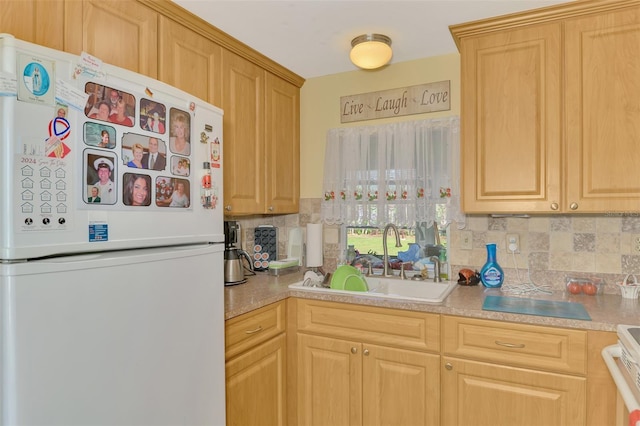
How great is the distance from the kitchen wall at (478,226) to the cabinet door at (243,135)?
454 mm

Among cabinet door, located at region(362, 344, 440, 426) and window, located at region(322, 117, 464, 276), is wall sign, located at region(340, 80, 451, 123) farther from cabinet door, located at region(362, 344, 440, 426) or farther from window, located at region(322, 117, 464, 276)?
cabinet door, located at region(362, 344, 440, 426)

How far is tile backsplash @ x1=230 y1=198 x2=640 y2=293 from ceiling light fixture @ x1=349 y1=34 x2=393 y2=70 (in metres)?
1.08

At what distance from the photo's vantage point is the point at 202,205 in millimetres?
1446

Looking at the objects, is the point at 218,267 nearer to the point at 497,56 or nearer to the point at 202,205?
the point at 202,205

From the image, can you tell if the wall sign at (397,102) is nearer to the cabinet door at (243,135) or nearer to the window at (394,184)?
the window at (394,184)

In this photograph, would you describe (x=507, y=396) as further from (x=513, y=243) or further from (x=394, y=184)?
(x=394, y=184)

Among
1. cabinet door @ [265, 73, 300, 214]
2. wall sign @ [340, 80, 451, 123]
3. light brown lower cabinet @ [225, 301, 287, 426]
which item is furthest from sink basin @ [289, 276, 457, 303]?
wall sign @ [340, 80, 451, 123]

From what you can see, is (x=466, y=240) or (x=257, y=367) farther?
(x=466, y=240)

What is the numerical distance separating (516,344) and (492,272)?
23.8 inches

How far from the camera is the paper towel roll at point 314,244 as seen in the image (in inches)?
108

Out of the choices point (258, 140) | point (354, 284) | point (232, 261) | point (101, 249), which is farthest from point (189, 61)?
point (354, 284)

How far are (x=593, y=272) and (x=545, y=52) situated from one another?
1168mm

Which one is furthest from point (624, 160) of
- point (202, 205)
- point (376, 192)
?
point (202, 205)

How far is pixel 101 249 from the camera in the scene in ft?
3.53
